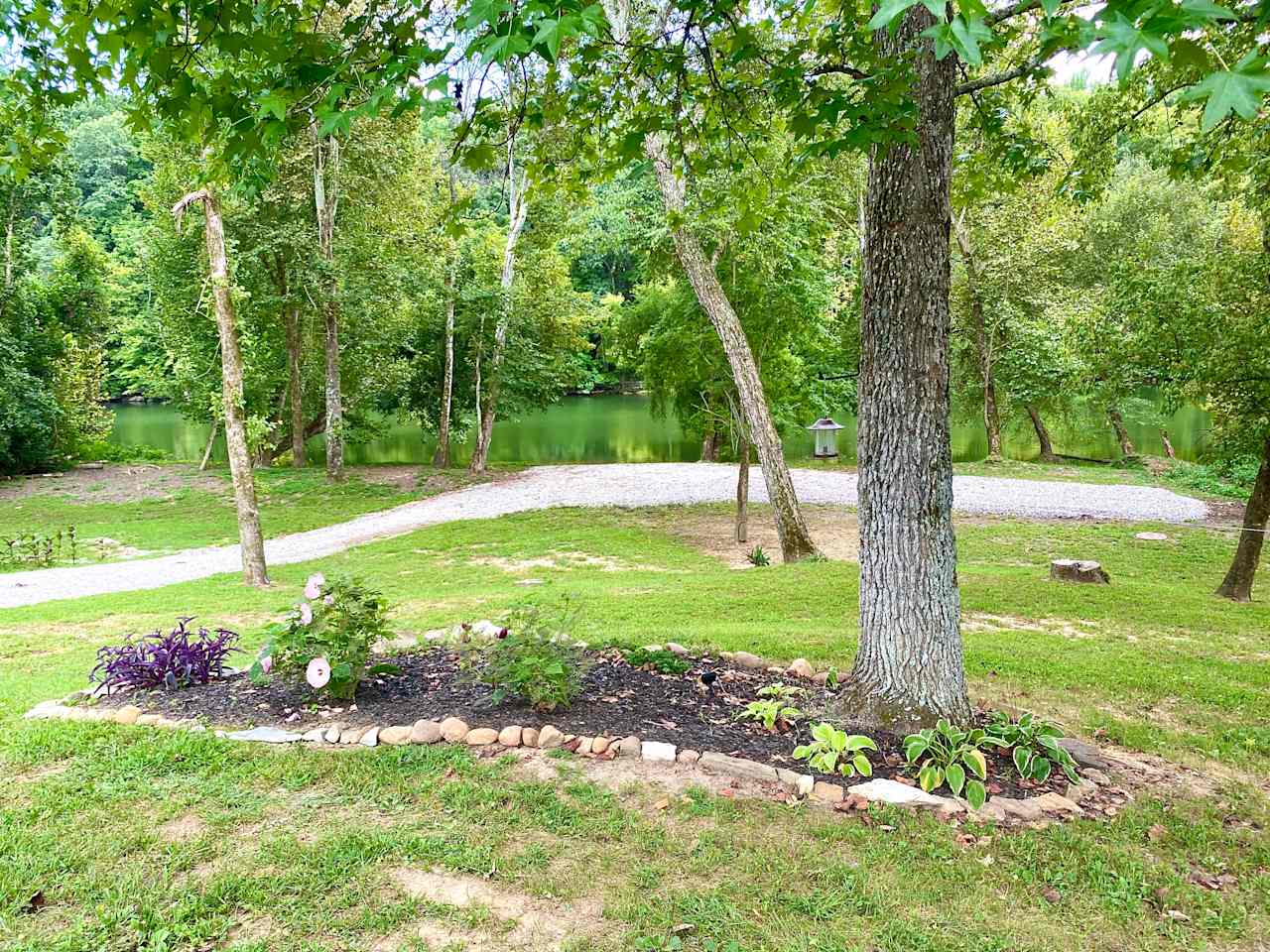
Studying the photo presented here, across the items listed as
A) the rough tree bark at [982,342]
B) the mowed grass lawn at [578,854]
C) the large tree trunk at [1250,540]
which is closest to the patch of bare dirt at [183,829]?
the mowed grass lawn at [578,854]

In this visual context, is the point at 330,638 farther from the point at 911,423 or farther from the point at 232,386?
the point at 232,386

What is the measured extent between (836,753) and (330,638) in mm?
2447

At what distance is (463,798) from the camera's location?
9.10 feet

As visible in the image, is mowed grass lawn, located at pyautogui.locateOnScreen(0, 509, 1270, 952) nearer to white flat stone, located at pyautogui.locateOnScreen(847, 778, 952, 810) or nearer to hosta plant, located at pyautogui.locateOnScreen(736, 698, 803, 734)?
white flat stone, located at pyautogui.locateOnScreen(847, 778, 952, 810)

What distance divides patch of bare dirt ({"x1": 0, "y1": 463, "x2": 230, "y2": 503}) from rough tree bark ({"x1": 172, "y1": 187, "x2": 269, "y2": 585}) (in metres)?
8.11

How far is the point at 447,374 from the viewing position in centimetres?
1809

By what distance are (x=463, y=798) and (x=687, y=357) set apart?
29.1 feet

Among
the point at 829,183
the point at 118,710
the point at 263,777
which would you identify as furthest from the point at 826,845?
the point at 829,183

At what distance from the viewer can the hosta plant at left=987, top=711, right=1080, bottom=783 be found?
3018mm

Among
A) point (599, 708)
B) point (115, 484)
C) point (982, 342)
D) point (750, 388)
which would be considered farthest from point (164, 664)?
point (982, 342)

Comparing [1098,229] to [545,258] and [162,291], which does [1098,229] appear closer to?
[545,258]

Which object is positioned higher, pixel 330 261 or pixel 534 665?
pixel 330 261

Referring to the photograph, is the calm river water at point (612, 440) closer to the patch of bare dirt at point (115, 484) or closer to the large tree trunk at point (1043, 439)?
the large tree trunk at point (1043, 439)

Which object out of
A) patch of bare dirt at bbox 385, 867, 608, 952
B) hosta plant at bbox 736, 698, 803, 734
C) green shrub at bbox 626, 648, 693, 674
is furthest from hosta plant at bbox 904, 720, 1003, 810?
patch of bare dirt at bbox 385, 867, 608, 952
